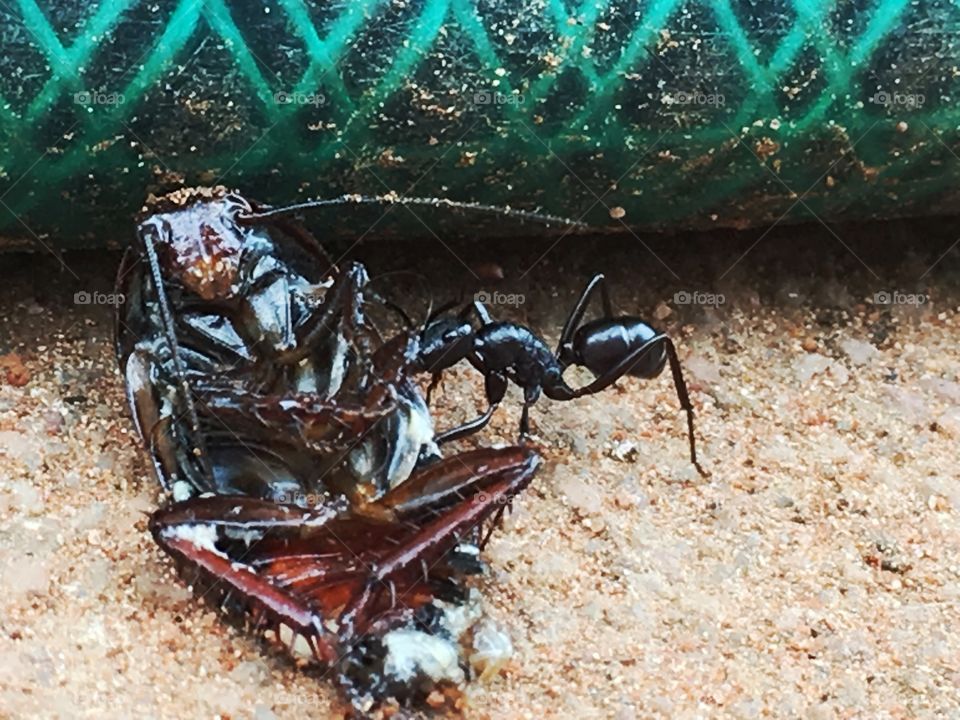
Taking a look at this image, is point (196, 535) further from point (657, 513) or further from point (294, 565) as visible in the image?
point (657, 513)

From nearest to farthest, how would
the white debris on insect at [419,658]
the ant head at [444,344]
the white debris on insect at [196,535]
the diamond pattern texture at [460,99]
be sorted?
the white debris on insect at [419,658], the white debris on insect at [196,535], the diamond pattern texture at [460,99], the ant head at [444,344]

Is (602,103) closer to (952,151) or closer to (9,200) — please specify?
(952,151)

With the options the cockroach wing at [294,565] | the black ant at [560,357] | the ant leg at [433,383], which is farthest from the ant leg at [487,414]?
the cockroach wing at [294,565]

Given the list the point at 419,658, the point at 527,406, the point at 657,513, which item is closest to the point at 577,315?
the point at 527,406

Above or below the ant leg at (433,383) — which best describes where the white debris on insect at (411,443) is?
below

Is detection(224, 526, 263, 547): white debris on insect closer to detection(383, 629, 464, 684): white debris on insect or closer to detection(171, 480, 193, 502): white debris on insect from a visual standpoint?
detection(171, 480, 193, 502): white debris on insect

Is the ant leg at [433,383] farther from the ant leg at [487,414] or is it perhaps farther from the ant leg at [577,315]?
the ant leg at [577,315]

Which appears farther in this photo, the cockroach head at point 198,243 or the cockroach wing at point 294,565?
the cockroach head at point 198,243
